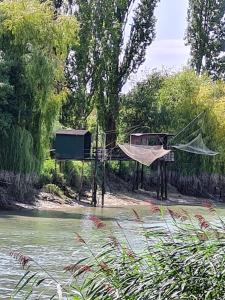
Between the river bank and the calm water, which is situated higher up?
the river bank

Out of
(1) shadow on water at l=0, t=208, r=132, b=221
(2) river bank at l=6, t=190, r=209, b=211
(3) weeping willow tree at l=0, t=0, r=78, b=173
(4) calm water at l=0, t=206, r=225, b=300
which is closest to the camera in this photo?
(4) calm water at l=0, t=206, r=225, b=300

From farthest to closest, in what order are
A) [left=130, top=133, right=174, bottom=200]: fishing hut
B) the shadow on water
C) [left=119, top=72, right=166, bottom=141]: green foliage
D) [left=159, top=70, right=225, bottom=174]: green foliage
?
[left=119, top=72, right=166, bottom=141]: green foliage
[left=159, top=70, right=225, bottom=174]: green foliage
[left=130, top=133, right=174, bottom=200]: fishing hut
the shadow on water

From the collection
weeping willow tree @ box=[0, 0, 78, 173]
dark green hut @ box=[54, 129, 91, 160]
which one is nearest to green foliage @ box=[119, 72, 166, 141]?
dark green hut @ box=[54, 129, 91, 160]

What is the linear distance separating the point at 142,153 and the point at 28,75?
8310 mm

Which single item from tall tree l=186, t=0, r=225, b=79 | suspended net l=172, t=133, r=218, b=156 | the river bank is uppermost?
tall tree l=186, t=0, r=225, b=79

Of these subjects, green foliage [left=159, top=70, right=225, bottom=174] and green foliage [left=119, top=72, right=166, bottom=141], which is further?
green foliage [left=119, top=72, right=166, bottom=141]

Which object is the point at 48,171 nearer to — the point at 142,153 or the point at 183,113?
the point at 142,153

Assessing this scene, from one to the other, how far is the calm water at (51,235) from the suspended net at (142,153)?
2800mm

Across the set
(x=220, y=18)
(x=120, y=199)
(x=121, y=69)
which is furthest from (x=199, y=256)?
(x=220, y=18)

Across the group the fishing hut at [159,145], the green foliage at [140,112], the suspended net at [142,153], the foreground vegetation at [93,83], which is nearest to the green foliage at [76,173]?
the foreground vegetation at [93,83]

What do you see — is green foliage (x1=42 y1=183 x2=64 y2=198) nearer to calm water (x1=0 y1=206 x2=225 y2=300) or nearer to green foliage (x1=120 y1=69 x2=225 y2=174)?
Result: calm water (x1=0 y1=206 x2=225 y2=300)

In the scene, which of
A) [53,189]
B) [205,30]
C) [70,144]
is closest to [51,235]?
[53,189]

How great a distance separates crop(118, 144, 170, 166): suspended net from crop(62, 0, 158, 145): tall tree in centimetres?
654

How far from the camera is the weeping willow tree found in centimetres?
2883
